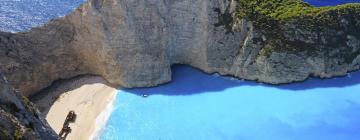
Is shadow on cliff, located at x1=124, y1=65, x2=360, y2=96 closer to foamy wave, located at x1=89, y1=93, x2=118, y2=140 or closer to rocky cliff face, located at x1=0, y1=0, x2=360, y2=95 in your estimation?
rocky cliff face, located at x1=0, y1=0, x2=360, y2=95

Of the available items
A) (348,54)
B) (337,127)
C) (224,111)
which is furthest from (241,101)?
(348,54)

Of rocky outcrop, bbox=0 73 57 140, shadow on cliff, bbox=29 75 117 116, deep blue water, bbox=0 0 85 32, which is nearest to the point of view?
rocky outcrop, bbox=0 73 57 140

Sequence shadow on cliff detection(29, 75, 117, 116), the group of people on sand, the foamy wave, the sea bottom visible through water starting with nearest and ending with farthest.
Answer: the sea bottom visible through water < the foamy wave < the group of people on sand < shadow on cliff detection(29, 75, 117, 116)

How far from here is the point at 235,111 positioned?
120ft

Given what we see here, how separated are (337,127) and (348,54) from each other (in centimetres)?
778

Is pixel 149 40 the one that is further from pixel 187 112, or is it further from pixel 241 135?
pixel 241 135

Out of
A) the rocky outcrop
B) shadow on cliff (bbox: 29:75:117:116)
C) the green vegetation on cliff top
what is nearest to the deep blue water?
shadow on cliff (bbox: 29:75:117:116)

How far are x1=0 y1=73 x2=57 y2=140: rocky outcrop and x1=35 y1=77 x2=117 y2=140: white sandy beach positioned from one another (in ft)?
41.8

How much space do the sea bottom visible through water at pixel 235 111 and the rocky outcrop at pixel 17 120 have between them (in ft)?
41.2

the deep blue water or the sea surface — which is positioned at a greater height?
the deep blue water

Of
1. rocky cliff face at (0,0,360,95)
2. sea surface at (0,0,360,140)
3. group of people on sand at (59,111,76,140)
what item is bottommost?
group of people on sand at (59,111,76,140)

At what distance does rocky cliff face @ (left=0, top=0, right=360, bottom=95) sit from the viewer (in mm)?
39250

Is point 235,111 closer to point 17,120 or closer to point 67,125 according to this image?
point 67,125

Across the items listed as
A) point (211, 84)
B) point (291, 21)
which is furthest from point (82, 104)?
point (291, 21)
